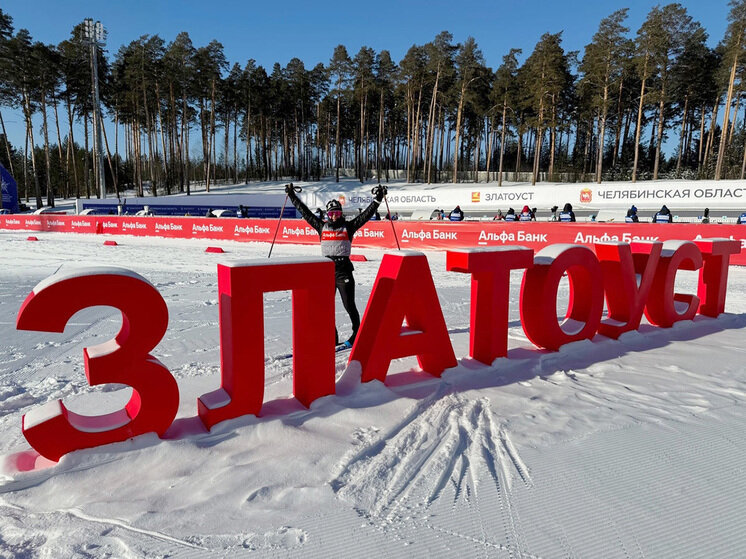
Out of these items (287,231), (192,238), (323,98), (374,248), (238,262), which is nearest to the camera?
(238,262)

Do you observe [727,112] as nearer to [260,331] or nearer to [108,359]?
[260,331]

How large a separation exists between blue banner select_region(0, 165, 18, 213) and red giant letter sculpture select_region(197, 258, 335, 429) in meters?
37.2

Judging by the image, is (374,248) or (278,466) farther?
(374,248)

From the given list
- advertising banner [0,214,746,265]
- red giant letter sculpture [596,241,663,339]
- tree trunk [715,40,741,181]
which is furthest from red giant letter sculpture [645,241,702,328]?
tree trunk [715,40,741,181]

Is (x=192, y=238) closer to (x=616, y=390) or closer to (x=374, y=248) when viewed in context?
(x=374, y=248)

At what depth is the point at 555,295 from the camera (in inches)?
176

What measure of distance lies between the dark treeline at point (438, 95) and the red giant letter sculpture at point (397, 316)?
3600 centimetres

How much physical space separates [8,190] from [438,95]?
36075 mm

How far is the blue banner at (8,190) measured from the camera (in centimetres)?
3111

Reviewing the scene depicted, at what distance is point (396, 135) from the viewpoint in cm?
5984

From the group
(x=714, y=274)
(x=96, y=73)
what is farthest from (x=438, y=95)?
(x=714, y=274)

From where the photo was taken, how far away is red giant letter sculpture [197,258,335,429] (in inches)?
118

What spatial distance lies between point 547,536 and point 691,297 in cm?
546

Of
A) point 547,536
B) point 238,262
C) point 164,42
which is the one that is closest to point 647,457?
point 547,536
